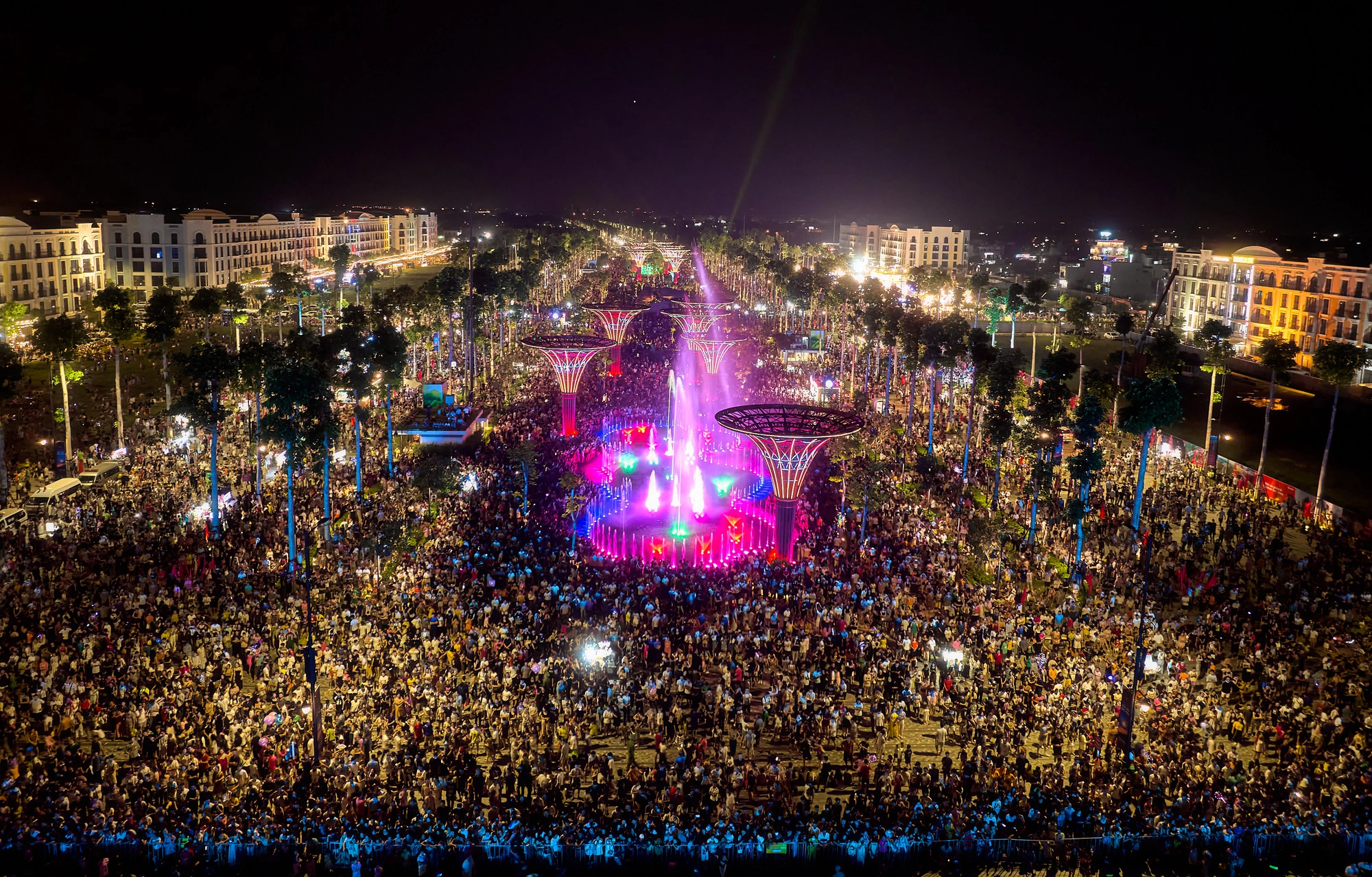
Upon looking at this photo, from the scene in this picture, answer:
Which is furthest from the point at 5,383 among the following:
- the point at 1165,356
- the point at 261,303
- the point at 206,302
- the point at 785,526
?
the point at 1165,356

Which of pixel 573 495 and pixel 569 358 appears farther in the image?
pixel 569 358

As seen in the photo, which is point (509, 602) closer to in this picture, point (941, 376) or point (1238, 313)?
point (941, 376)

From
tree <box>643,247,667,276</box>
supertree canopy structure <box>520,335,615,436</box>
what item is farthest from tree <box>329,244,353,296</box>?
tree <box>643,247,667,276</box>

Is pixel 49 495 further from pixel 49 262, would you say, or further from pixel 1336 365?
pixel 49 262

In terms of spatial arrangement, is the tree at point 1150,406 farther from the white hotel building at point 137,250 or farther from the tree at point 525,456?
the white hotel building at point 137,250

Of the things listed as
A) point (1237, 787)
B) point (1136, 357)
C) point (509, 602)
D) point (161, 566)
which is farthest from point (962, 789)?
point (1136, 357)

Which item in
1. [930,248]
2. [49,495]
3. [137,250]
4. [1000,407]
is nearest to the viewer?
[49,495]

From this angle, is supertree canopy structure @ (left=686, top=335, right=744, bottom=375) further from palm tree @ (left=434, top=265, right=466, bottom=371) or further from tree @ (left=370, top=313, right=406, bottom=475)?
tree @ (left=370, top=313, right=406, bottom=475)
